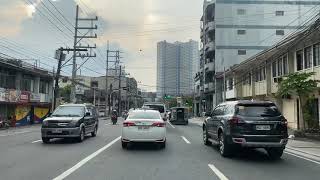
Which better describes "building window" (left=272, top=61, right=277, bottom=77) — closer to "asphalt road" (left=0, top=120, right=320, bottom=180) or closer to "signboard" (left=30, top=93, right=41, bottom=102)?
"asphalt road" (left=0, top=120, right=320, bottom=180)

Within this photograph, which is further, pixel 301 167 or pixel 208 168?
pixel 301 167

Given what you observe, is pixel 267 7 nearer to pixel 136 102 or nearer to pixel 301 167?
pixel 301 167

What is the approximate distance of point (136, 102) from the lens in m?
154

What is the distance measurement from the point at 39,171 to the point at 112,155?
403cm

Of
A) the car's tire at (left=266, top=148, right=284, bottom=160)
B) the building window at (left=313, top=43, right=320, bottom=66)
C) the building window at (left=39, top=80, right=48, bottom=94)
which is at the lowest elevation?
the car's tire at (left=266, top=148, right=284, bottom=160)

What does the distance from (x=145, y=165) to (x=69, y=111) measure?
9839 millimetres

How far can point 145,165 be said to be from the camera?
12.6m

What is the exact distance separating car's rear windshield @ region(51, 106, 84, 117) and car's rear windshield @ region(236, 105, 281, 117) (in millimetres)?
9295

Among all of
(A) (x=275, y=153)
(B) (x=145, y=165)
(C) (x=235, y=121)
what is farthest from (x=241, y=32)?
(B) (x=145, y=165)

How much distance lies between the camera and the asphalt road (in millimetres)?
10820

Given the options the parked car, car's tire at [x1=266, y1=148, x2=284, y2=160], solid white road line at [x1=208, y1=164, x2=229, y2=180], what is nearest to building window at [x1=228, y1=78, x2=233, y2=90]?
the parked car

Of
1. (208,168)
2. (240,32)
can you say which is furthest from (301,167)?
(240,32)

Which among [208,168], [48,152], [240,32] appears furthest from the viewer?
[240,32]

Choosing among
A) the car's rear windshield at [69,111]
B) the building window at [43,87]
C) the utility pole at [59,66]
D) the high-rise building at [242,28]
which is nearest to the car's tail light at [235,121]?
the car's rear windshield at [69,111]
